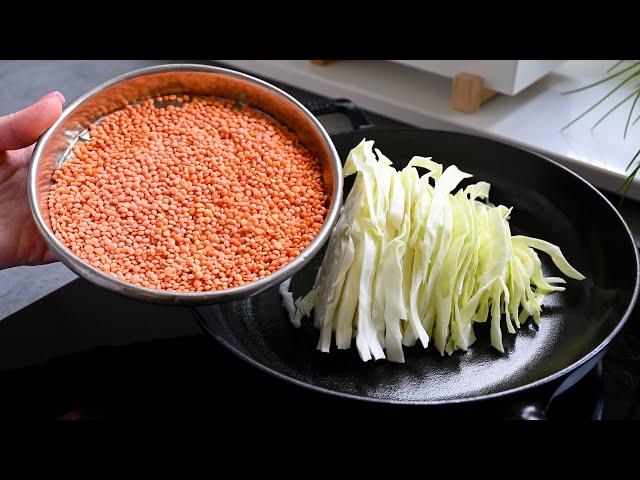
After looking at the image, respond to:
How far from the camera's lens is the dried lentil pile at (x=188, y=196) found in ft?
3.84

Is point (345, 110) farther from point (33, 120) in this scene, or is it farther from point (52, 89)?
point (52, 89)

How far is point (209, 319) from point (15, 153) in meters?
0.49

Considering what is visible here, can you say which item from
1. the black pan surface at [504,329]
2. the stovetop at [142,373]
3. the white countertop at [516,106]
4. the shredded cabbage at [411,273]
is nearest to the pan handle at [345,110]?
the black pan surface at [504,329]

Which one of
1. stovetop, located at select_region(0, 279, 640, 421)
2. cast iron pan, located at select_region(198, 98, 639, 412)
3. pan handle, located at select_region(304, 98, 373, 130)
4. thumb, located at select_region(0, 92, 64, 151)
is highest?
thumb, located at select_region(0, 92, 64, 151)

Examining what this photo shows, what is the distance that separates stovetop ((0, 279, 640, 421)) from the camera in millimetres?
1275

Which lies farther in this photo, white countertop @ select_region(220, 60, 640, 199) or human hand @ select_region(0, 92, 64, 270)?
white countertop @ select_region(220, 60, 640, 199)

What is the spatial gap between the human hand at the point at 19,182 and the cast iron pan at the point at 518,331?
352 millimetres

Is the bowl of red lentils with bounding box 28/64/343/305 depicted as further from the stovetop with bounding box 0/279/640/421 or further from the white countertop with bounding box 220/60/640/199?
the white countertop with bounding box 220/60/640/199

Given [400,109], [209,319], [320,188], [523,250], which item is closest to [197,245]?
[209,319]

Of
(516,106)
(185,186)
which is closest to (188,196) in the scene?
(185,186)

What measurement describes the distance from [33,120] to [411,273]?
0.63 metres

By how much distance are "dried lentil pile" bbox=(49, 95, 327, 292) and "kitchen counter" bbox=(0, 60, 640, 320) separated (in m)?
0.40

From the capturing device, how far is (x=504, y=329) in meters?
1.33

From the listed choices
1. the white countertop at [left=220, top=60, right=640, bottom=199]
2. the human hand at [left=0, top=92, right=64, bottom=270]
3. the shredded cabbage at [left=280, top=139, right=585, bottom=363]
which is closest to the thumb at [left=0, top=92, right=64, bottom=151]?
the human hand at [left=0, top=92, right=64, bottom=270]
